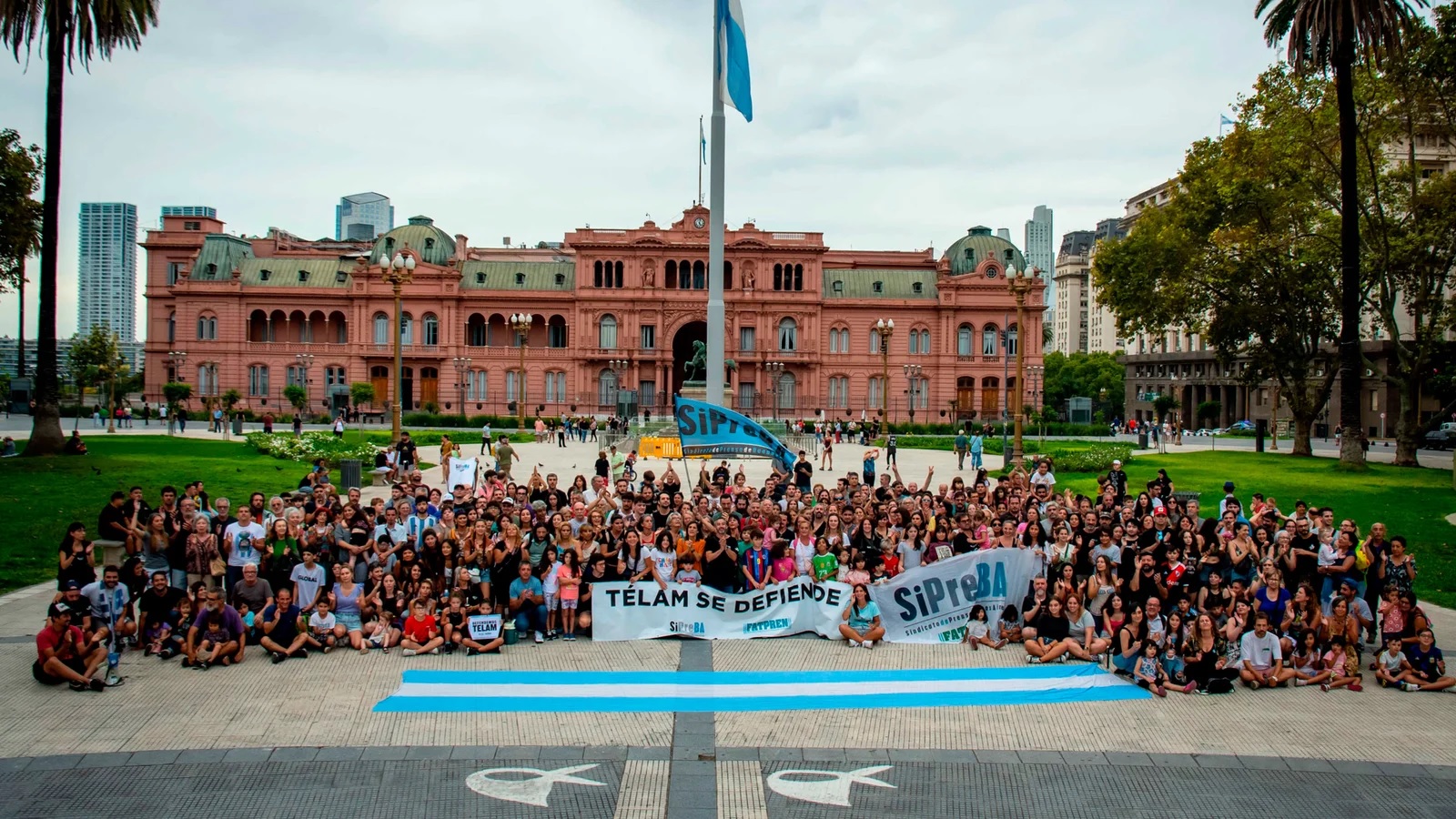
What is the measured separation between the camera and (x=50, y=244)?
26141 millimetres

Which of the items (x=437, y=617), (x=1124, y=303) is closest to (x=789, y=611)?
(x=437, y=617)

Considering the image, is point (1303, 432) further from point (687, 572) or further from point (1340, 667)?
point (687, 572)

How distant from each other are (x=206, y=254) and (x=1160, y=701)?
2978 inches

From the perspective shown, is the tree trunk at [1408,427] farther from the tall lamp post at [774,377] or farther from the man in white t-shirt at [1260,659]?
the tall lamp post at [774,377]

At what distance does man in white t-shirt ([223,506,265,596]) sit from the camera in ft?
41.7

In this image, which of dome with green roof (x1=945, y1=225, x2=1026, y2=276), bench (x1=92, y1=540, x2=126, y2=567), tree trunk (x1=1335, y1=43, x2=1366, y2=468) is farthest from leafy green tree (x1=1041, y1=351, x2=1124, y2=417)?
bench (x1=92, y1=540, x2=126, y2=567)

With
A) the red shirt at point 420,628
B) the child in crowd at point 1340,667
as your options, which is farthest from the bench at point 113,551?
the child in crowd at point 1340,667

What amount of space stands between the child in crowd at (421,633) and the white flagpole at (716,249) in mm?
15582

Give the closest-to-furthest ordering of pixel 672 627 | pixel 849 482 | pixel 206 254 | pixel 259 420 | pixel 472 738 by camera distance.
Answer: pixel 472 738 → pixel 672 627 → pixel 849 482 → pixel 259 420 → pixel 206 254

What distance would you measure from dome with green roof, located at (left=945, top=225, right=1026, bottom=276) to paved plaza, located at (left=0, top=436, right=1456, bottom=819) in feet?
217

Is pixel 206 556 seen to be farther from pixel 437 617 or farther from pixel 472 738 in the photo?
pixel 472 738

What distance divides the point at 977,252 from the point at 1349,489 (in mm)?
48727

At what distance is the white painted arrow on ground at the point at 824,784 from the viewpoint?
27.0 ft

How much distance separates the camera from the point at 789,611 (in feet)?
42.3
